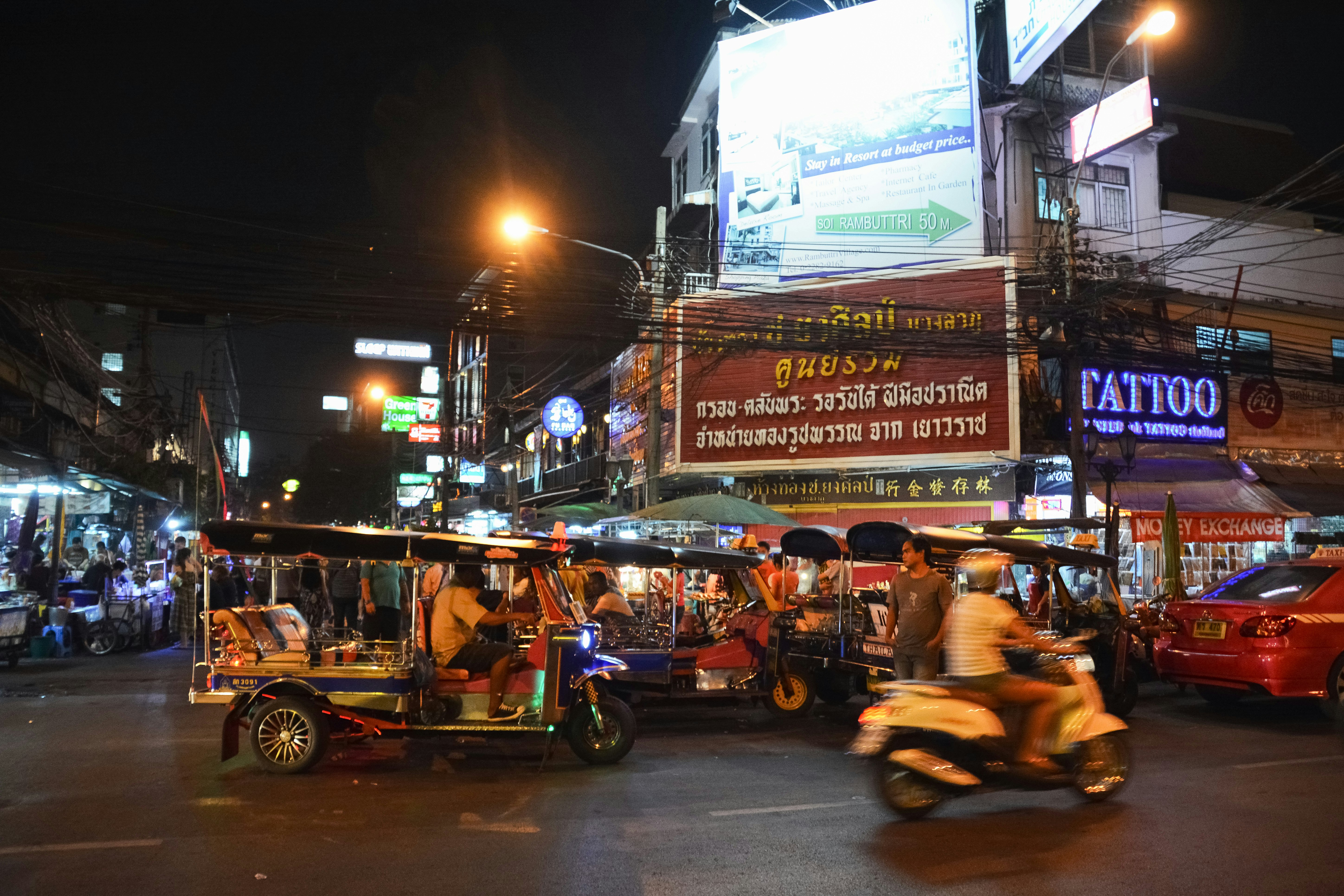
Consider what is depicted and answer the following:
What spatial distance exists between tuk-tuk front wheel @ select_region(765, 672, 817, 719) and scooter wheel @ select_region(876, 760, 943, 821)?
512cm

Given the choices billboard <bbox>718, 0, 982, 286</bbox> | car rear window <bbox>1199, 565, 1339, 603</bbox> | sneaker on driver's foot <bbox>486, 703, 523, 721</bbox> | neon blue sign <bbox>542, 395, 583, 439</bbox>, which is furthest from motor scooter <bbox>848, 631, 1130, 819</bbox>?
neon blue sign <bbox>542, 395, 583, 439</bbox>

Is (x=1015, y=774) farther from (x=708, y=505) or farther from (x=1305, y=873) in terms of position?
(x=708, y=505)

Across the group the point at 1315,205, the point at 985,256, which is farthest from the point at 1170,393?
the point at 1315,205

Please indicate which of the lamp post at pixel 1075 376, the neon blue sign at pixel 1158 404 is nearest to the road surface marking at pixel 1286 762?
the lamp post at pixel 1075 376

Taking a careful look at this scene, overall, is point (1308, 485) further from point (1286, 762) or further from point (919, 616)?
point (919, 616)

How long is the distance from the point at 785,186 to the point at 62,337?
16.0 metres

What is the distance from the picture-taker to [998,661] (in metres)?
6.34

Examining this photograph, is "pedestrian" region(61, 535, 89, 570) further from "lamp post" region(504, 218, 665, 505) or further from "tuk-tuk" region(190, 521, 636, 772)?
"tuk-tuk" region(190, 521, 636, 772)

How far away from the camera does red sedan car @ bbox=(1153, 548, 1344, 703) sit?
32.6 ft

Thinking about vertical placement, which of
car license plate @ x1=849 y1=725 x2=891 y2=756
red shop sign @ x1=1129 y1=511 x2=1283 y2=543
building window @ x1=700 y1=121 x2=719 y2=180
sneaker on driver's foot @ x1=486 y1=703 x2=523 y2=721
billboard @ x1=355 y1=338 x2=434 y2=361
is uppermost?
building window @ x1=700 y1=121 x2=719 y2=180

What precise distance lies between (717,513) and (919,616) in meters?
8.84

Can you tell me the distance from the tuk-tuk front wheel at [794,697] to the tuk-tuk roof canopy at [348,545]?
416cm

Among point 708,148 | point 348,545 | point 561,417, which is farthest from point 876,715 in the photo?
point 708,148

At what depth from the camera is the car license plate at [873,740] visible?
631 cm
